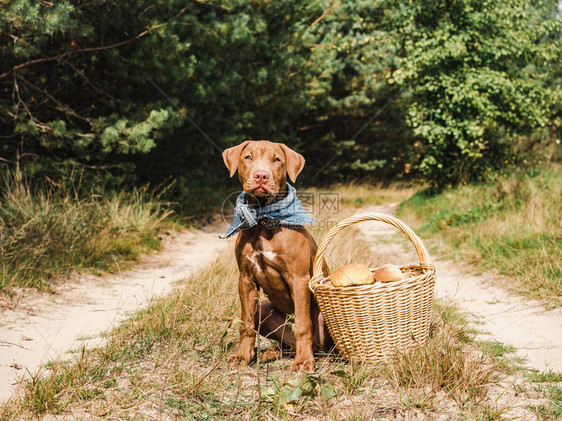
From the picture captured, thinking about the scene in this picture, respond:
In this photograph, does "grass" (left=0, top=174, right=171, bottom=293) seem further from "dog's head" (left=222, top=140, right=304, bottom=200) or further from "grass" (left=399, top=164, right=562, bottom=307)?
"grass" (left=399, top=164, right=562, bottom=307)

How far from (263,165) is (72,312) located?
2.62 metres

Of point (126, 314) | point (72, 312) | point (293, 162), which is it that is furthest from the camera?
point (72, 312)

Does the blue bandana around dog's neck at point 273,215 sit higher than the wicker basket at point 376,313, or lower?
higher

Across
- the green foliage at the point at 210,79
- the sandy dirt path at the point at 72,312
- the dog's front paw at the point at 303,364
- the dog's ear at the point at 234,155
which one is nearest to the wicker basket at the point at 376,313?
the dog's front paw at the point at 303,364

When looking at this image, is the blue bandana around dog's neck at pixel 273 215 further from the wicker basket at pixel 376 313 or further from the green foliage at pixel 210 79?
the green foliage at pixel 210 79

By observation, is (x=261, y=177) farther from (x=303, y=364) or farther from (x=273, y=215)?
(x=303, y=364)

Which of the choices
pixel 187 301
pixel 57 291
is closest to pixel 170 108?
pixel 57 291

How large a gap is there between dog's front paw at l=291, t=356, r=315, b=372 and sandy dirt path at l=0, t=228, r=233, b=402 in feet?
4.45

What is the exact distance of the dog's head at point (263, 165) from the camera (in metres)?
2.99

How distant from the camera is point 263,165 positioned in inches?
120

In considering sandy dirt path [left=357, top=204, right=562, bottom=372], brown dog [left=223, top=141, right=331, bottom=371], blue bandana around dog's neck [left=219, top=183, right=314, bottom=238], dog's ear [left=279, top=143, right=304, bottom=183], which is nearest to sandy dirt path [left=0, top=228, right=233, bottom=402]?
brown dog [left=223, top=141, right=331, bottom=371]

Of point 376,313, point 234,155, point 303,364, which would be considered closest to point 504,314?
point 376,313

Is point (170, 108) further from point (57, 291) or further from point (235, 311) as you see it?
point (235, 311)

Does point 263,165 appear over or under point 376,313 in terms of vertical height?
over
